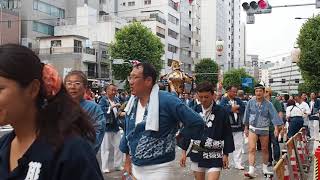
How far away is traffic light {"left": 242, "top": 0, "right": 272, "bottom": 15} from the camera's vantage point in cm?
1573

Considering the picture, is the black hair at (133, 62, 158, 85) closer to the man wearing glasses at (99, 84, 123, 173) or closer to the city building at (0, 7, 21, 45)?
the man wearing glasses at (99, 84, 123, 173)

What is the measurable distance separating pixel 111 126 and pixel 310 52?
3001 centimetres

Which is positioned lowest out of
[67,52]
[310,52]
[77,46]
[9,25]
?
[310,52]

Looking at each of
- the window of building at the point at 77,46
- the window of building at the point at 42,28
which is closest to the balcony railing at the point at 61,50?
the window of building at the point at 77,46

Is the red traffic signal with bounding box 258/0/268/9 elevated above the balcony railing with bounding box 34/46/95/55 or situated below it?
below

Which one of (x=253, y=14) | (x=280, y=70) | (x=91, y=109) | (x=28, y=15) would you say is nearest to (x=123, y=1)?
(x=28, y=15)

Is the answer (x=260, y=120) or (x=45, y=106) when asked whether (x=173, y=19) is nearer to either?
(x=260, y=120)

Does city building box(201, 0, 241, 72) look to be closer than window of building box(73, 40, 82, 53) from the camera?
No

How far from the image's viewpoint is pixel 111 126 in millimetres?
10609

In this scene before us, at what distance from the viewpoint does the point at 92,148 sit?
200cm

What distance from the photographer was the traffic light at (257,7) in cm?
1573

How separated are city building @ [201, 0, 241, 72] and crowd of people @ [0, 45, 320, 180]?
90.0 metres

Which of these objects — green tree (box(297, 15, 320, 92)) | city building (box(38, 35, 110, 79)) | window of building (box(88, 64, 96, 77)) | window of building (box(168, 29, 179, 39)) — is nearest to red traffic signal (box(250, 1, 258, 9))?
green tree (box(297, 15, 320, 92))

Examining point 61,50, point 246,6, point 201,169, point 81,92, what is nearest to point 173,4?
point 61,50
